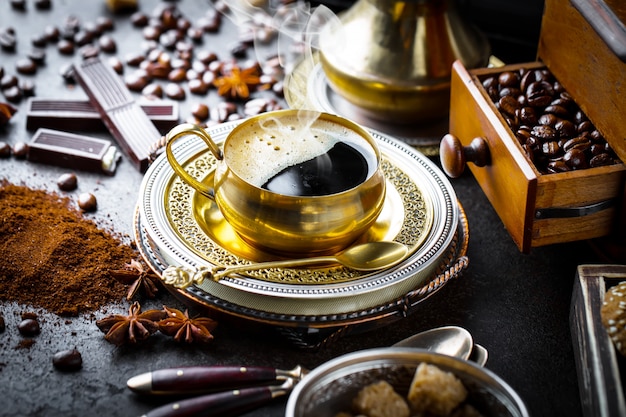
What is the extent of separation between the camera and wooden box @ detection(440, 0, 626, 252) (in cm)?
120

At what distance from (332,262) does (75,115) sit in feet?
2.64

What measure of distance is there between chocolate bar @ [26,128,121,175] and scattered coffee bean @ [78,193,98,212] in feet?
0.37

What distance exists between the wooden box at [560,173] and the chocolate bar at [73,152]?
2.35 feet

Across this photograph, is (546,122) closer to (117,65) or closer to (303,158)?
(303,158)

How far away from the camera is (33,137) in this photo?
165cm

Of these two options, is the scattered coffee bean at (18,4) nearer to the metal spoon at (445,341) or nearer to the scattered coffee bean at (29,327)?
the scattered coffee bean at (29,327)

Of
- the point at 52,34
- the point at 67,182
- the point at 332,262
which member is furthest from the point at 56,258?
the point at 52,34

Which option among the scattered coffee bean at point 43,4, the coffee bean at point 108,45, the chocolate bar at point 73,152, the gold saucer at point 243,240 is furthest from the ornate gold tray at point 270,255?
the scattered coffee bean at point 43,4

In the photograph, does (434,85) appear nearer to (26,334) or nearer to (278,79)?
(278,79)

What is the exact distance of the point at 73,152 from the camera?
1597 millimetres

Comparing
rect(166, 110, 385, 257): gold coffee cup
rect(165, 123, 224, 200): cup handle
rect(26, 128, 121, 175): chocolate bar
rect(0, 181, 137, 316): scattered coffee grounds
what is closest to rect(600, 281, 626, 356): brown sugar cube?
rect(166, 110, 385, 257): gold coffee cup

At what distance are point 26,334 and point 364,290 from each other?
546 mm

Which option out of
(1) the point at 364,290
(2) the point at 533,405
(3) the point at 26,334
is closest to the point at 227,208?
(1) the point at 364,290

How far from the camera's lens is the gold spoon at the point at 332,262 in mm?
1148
